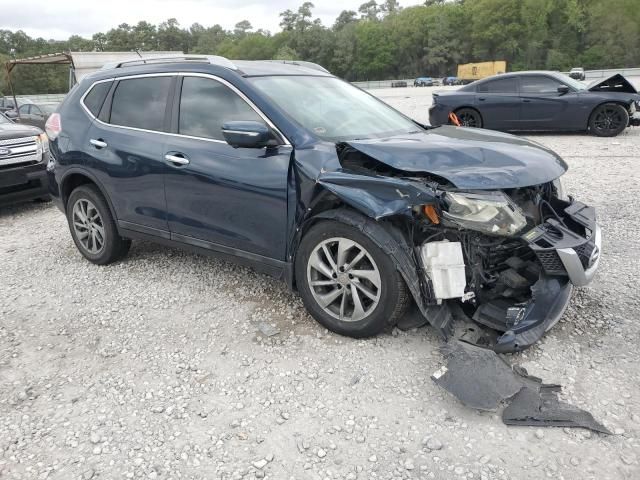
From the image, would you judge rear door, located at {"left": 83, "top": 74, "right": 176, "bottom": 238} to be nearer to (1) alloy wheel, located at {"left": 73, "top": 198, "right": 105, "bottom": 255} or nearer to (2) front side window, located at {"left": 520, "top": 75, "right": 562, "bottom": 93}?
(1) alloy wheel, located at {"left": 73, "top": 198, "right": 105, "bottom": 255}

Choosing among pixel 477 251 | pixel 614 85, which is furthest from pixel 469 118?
pixel 477 251

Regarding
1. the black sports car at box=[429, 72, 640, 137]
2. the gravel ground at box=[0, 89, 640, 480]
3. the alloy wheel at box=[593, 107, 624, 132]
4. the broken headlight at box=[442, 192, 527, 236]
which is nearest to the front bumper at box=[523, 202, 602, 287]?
the broken headlight at box=[442, 192, 527, 236]

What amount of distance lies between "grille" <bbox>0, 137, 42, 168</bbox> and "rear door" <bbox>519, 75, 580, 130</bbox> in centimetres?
963

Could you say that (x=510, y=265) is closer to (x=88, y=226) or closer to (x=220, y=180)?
(x=220, y=180)

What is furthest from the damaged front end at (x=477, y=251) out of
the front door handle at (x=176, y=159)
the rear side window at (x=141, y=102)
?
the rear side window at (x=141, y=102)

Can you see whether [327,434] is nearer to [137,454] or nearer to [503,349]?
[137,454]

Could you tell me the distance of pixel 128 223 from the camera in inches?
180

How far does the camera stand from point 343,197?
10.4ft

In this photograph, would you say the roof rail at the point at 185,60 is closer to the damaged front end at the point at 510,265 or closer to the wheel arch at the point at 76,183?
the wheel arch at the point at 76,183

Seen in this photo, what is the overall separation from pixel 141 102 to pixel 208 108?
0.83 meters

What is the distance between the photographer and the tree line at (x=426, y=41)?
75.1 meters

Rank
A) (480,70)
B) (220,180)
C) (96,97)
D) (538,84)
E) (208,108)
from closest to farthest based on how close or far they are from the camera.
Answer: (220,180) < (208,108) < (96,97) < (538,84) < (480,70)

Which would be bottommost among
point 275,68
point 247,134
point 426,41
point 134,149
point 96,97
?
point 134,149


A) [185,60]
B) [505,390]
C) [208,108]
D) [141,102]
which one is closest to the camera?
[505,390]
